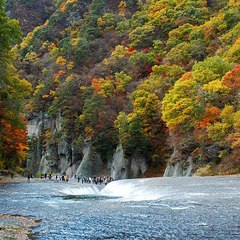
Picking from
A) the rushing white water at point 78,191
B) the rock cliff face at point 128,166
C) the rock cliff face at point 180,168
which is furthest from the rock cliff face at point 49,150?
the rushing white water at point 78,191

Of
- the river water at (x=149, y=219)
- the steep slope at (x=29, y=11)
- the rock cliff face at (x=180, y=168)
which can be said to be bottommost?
the river water at (x=149, y=219)

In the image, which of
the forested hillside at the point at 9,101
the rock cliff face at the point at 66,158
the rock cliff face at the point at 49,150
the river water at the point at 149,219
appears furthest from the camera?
the rock cliff face at the point at 49,150

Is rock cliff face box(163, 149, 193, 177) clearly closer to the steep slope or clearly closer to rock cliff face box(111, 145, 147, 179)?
rock cliff face box(111, 145, 147, 179)

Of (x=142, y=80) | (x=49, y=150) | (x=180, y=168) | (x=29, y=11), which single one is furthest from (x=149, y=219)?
(x=29, y=11)

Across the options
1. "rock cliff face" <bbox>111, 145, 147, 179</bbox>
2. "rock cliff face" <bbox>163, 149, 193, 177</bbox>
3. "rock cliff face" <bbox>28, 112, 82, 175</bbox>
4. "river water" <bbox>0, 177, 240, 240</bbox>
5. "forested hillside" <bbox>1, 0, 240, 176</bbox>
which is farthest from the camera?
"rock cliff face" <bbox>28, 112, 82, 175</bbox>

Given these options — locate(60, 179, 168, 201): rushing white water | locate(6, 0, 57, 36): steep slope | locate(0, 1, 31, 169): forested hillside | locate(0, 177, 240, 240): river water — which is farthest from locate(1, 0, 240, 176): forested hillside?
locate(0, 177, 240, 240): river water

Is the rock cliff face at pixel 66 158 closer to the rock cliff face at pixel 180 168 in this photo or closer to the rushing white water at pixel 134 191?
the rock cliff face at pixel 180 168

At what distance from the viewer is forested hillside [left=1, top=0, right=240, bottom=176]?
46.8 m

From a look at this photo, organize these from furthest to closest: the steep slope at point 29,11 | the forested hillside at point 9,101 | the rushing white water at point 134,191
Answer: the steep slope at point 29,11
the forested hillside at point 9,101
the rushing white water at point 134,191

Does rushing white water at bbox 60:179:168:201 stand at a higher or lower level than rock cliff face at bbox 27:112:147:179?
lower

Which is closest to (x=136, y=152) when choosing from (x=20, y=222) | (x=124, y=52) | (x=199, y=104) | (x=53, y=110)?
(x=199, y=104)

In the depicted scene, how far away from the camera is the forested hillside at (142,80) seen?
1844 inches

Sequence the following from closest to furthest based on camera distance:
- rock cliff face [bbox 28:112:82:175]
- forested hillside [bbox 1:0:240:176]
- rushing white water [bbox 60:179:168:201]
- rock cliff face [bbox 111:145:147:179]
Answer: rushing white water [bbox 60:179:168:201] < forested hillside [bbox 1:0:240:176] < rock cliff face [bbox 111:145:147:179] < rock cliff face [bbox 28:112:82:175]

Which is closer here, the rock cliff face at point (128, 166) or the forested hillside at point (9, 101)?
the forested hillside at point (9, 101)
